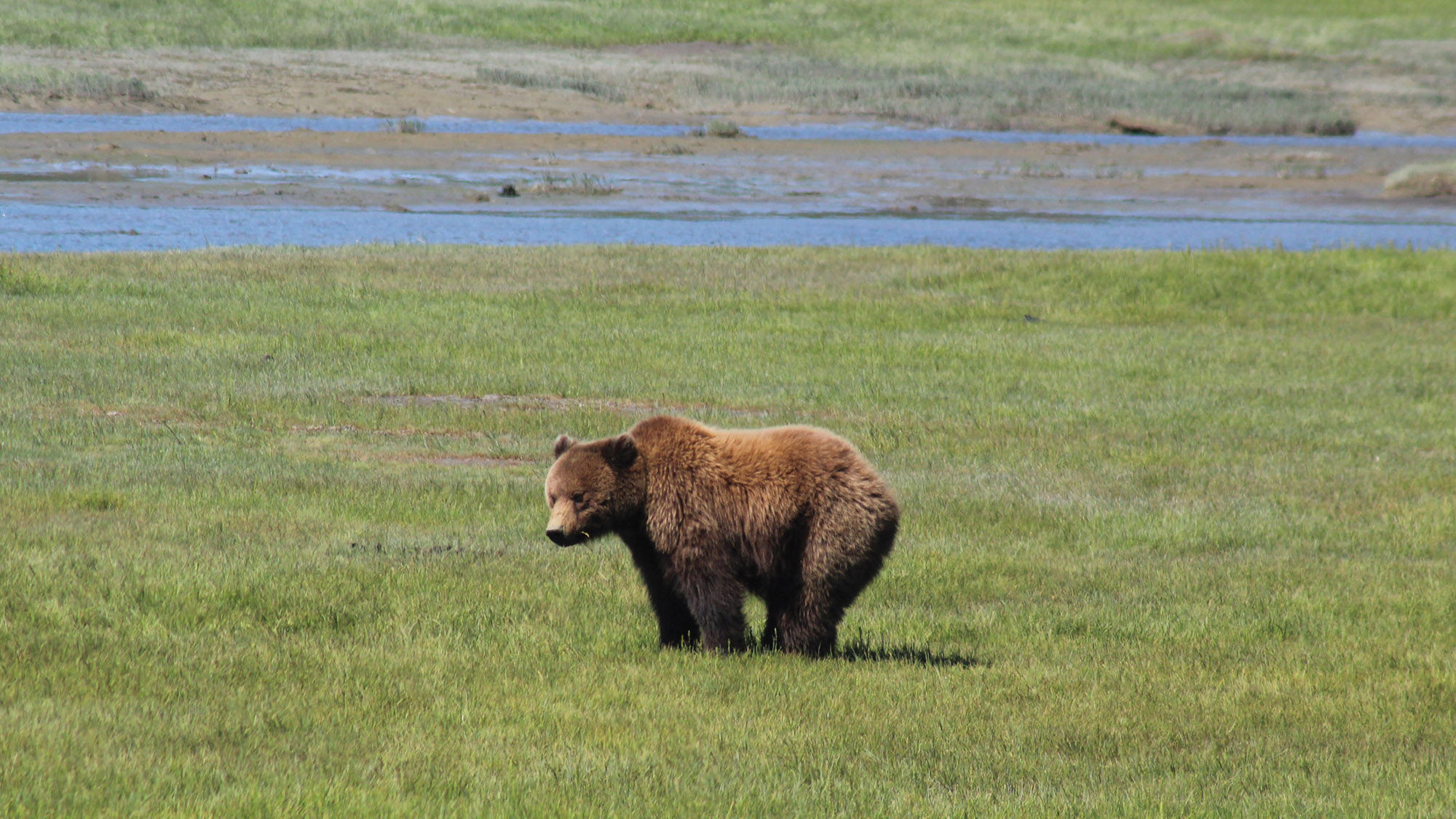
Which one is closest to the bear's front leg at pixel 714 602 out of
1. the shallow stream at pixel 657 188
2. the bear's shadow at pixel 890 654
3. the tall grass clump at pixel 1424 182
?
the bear's shadow at pixel 890 654

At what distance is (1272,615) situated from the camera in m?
9.73

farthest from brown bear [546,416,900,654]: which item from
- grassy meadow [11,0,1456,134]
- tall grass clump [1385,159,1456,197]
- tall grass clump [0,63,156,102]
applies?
grassy meadow [11,0,1456,134]

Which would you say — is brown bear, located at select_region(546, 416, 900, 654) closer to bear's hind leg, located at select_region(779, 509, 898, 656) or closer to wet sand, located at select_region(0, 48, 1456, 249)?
bear's hind leg, located at select_region(779, 509, 898, 656)

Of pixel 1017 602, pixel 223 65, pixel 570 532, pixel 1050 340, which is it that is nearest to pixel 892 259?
pixel 1050 340

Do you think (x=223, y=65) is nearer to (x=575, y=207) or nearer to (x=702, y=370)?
(x=575, y=207)

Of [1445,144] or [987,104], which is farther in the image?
[987,104]

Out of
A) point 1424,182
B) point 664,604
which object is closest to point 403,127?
point 1424,182

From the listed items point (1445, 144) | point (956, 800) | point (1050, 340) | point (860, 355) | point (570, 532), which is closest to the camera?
point (956, 800)

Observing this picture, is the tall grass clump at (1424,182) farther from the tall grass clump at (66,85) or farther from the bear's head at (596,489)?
the bear's head at (596,489)

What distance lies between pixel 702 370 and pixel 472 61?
5744 centimetres

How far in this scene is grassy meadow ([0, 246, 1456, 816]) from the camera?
6109 mm

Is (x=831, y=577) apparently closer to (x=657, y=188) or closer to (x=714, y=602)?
(x=714, y=602)

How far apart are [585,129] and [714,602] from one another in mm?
56754

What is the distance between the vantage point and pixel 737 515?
303 inches
